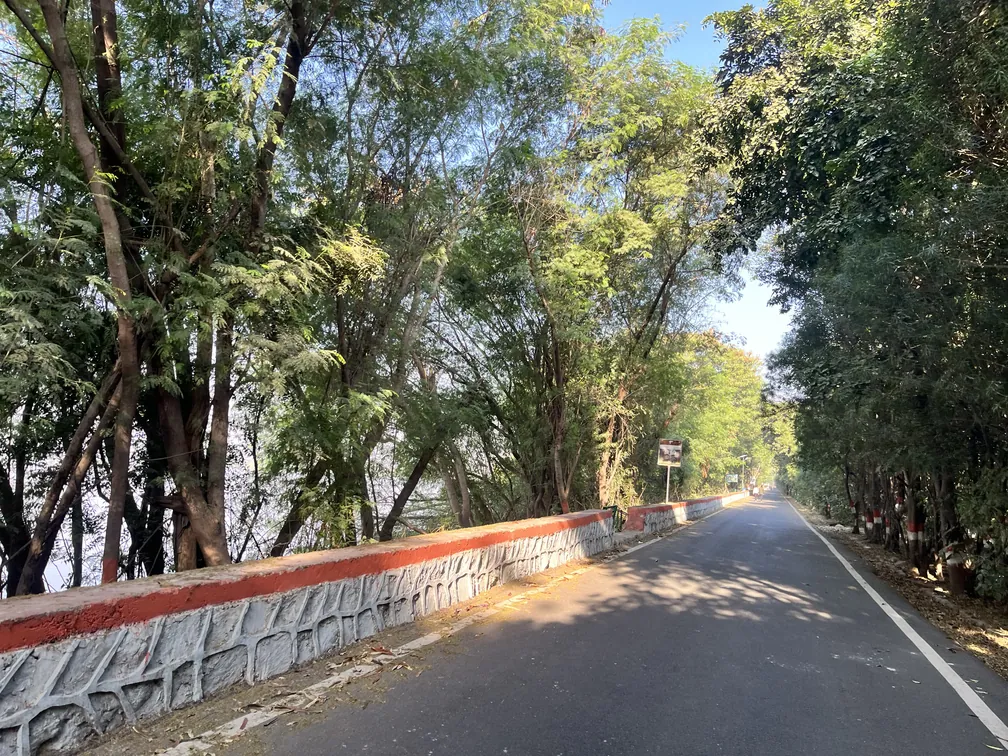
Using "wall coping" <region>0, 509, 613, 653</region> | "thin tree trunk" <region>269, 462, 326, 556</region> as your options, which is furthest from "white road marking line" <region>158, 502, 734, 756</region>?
"thin tree trunk" <region>269, 462, 326, 556</region>

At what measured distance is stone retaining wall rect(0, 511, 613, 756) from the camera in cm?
317

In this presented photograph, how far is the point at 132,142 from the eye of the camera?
6.90 metres

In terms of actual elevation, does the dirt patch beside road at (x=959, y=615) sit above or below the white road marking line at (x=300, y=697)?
below

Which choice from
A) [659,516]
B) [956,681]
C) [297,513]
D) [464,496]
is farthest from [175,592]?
[659,516]

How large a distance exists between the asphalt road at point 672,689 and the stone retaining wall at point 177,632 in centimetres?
73

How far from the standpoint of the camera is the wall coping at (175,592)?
10.5ft

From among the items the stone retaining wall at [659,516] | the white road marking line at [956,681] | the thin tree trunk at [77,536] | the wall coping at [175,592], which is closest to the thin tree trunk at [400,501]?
the thin tree trunk at [77,536]

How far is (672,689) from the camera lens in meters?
4.84

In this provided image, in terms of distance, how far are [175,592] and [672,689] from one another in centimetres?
355

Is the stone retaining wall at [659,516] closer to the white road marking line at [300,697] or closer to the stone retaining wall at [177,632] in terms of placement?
the white road marking line at [300,697]

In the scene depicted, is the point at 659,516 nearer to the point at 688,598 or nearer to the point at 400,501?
the point at 400,501

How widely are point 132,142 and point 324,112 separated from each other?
2.39 m

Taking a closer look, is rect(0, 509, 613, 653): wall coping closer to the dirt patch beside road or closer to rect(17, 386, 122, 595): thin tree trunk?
rect(17, 386, 122, 595): thin tree trunk

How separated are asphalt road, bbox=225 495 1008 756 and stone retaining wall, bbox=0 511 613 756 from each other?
0.73 metres
